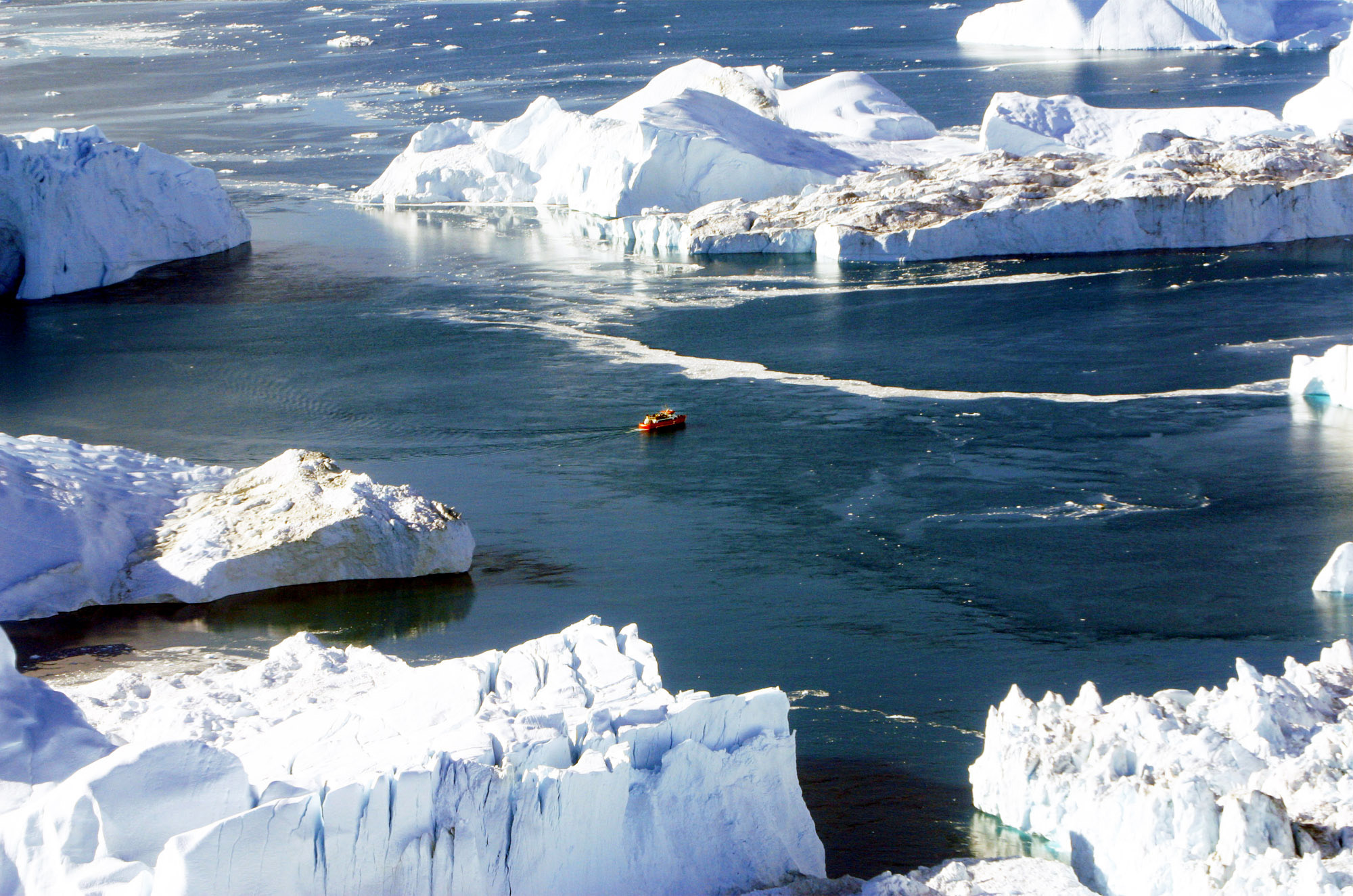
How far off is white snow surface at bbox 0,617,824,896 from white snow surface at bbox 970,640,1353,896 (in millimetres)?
1924

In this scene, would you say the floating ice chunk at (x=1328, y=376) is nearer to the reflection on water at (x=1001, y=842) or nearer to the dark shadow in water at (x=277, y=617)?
the dark shadow in water at (x=277, y=617)

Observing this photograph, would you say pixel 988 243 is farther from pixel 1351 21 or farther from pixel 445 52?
pixel 445 52

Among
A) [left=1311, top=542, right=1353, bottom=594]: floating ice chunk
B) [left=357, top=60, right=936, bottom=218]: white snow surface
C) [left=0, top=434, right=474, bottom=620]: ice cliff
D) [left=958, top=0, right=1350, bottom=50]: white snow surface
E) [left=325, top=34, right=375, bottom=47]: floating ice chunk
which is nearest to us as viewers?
[left=1311, top=542, right=1353, bottom=594]: floating ice chunk

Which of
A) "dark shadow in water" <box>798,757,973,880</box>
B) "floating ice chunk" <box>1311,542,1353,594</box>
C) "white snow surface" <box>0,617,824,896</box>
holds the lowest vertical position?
"dark shadow in water" <box>798,757,973,880</box>

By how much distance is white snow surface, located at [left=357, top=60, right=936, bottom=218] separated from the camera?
145ft

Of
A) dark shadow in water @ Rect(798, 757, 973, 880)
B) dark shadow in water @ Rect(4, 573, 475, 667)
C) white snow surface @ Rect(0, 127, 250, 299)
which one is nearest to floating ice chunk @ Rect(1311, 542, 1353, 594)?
dark shadow in water @ Rect(798, 757, 973, 880)

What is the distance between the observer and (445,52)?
86562 mm

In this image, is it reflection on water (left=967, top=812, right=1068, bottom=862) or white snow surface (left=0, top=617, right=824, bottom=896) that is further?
reflection on water (left=967, top=812, right=1068, bottom=862)

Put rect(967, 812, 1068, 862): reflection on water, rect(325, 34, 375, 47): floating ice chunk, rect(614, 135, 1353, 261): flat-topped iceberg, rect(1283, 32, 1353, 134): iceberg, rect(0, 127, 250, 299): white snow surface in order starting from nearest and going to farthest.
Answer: rect(967, 812, 1068, 862): reflection on water → rect(0, 127, 250, 299): white snow surface → rect(614, 135, 1353, 261): flat-topped iceberg → rect(1283, 32, 1353, 134): iceberg → rect(325, 34, 375, 47): floating ice chunk

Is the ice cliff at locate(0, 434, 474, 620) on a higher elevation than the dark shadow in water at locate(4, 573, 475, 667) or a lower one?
higher

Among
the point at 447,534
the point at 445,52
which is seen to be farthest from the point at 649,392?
the point at 445,52

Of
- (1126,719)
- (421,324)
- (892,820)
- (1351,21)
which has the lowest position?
(892,820)

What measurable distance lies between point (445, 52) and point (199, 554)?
72142mm

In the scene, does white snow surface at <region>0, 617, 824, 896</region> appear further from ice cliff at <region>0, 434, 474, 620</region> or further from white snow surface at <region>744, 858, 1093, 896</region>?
ice cliff at <region>0, 434, 474, 620</region>
